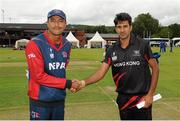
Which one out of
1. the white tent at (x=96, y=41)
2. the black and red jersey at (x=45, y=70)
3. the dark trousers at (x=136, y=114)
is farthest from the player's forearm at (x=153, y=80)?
the white tent at (x=96, y=41)

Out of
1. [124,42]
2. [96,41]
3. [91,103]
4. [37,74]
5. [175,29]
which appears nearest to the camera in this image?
[37,74]

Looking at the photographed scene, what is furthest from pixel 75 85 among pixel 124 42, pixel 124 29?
pixel 124 29

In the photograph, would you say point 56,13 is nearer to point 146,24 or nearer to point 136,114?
point 136,114

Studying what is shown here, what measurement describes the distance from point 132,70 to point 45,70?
115 cm

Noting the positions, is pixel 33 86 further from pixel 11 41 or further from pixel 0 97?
pixel 11 41

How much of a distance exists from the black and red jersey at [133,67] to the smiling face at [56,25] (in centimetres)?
83

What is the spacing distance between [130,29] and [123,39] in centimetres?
16

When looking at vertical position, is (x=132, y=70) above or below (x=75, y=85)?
above

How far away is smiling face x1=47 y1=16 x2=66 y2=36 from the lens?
5086 mm

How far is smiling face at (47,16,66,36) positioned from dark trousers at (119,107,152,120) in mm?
1415

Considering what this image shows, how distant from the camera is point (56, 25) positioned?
509 centimetres

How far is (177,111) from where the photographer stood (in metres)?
9.20

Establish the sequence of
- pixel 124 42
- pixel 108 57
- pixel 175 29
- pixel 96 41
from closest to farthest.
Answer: pixel 124 42
pixel 108 57
pixel 96 41
pixel 175 29

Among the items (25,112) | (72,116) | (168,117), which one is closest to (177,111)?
(168,117)
